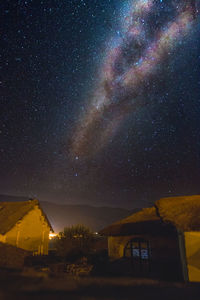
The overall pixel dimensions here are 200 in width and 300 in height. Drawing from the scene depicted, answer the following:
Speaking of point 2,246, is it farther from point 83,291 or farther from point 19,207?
point 19,207

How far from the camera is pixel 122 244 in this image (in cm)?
1471

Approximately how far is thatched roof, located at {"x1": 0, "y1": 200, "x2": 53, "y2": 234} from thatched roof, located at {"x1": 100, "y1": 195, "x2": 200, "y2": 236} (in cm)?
1022

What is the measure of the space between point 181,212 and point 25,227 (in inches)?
646

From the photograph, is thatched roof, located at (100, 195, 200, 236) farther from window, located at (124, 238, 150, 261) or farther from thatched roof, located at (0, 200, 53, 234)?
thatched roof, located at (0, 200, 53, 234)

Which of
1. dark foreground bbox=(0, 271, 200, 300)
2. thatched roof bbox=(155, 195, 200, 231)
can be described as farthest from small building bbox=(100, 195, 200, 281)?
dark foreground bbox=(0, 271, 200, 300)

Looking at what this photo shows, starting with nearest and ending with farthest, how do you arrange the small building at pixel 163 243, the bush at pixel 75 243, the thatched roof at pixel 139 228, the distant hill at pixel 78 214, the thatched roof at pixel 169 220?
the small building at pixel 163 243 → the thatched roof at pixel 169 220 → the thatched roof at pixel 139 228 → the bush at pixel 75 243 → the distant hill at pixel 78 214

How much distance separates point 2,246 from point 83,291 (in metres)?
8.48

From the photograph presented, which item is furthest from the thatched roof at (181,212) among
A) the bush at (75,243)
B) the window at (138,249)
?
the bush at (75,243)

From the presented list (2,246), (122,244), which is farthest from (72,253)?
(2,246)

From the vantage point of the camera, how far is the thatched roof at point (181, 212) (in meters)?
9.45

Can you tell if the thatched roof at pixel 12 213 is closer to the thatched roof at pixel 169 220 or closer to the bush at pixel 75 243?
the bush at pixel 75 243

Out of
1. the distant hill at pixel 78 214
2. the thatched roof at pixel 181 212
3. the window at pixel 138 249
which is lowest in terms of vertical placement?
the window at pixel 138 249

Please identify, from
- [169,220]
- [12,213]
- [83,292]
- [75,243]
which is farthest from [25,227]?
[83,292]

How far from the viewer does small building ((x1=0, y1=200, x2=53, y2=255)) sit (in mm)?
19609
